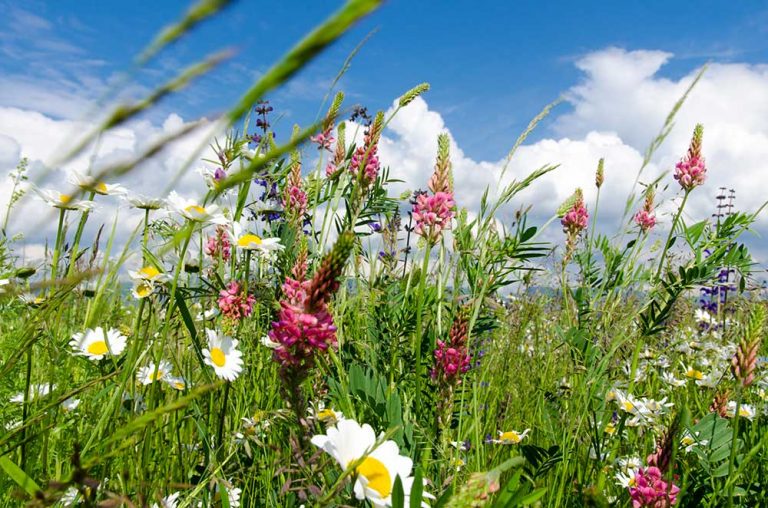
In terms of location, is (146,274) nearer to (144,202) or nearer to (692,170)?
(144,202)

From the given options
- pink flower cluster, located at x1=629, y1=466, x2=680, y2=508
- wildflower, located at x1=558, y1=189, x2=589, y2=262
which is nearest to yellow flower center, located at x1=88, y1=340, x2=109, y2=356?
pink flower cluster, located at x1=629, y1=466, x2=680, y2=508

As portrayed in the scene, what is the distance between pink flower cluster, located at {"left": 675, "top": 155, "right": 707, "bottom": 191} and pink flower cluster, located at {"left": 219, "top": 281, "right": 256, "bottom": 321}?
2710mm

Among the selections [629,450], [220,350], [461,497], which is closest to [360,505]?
[461,497]

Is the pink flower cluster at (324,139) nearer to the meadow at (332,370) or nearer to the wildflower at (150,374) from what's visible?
the meadow at (332,370)

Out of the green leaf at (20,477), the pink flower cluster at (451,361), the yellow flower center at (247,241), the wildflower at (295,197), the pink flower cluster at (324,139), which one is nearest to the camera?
the green leaf at (20,477)

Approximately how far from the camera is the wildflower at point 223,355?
1.61m

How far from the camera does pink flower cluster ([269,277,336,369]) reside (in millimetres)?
1180

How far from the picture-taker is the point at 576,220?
3.26 metres

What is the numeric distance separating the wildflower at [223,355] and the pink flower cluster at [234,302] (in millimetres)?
82

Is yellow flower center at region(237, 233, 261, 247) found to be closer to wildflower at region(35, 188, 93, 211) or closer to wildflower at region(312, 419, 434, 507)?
wildflower at region(35, 188, 93, 211)

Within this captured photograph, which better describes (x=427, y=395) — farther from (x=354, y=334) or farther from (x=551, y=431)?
(x=354, y=334)

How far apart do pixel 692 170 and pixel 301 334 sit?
2.97 metres

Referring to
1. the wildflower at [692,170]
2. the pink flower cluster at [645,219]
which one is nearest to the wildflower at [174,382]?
the pink flower cluster at [645,219]

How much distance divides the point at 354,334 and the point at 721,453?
1564 millimetres
